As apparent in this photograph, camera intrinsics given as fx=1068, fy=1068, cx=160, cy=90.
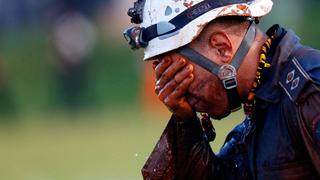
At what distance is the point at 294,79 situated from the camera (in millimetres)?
4547

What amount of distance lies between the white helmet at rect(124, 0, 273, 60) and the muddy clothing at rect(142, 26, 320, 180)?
8.7 inches

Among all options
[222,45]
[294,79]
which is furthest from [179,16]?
[294,79]

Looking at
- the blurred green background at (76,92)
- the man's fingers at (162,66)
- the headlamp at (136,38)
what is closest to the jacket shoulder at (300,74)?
the man's fingers at (162,66)

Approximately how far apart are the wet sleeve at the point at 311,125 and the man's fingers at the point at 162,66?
0.69 meters

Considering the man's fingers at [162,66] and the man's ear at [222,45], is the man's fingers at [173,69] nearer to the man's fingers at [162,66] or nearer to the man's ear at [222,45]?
the man's fingers at [162,66]

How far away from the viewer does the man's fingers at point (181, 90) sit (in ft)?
15.7

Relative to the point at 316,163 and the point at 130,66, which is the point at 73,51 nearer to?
the point at 130,66

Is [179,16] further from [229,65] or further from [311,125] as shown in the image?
[311,125]

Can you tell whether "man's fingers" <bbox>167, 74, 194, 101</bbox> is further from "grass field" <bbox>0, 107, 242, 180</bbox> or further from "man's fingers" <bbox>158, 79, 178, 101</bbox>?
"grass field" <bbox>0, 107, 242, 180</bbox>

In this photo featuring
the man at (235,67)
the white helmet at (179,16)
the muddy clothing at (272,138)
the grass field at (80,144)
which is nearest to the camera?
the muddy clothing at (272,138)

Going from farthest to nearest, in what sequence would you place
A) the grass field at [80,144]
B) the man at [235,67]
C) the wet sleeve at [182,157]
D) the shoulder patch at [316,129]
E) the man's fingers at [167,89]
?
the grass field at [80,144] < the wet sleeve at [182,157] < the man's fingers at [167,89] < the man at [235,67] < the shoulder patch at [316,129]

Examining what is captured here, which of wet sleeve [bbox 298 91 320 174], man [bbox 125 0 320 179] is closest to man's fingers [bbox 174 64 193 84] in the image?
man [bbox 125 0 320 179]

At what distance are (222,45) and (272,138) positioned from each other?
47cm

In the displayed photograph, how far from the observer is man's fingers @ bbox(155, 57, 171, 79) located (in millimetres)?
4812
